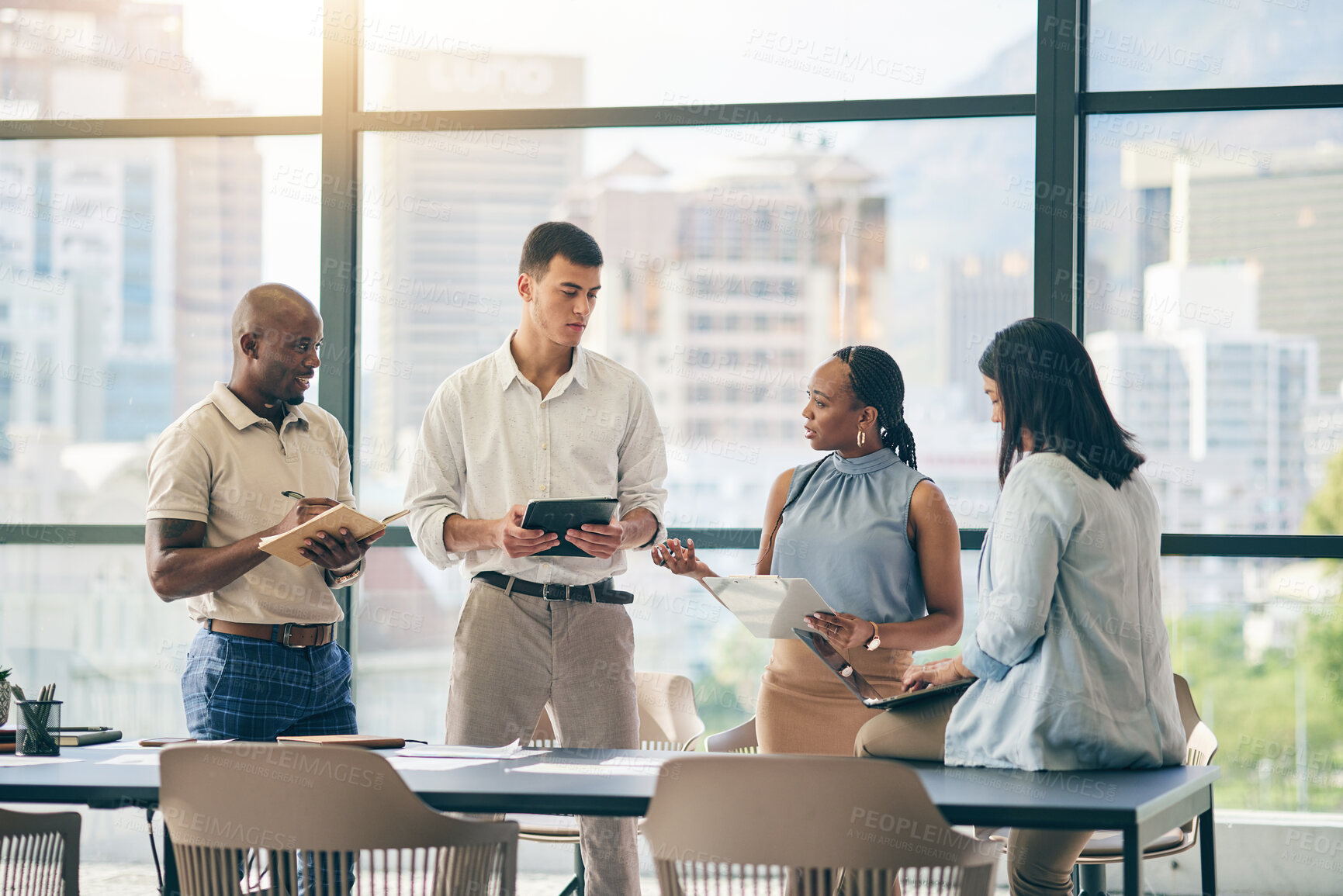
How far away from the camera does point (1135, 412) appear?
416cm

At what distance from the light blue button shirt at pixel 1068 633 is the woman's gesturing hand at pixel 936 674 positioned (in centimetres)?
19

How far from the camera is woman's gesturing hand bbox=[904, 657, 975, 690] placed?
96.2 inches

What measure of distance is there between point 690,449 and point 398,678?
55.9 inches

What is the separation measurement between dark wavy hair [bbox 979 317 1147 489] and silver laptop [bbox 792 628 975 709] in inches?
19.6

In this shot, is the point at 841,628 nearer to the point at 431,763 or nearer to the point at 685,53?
the point at 431,763

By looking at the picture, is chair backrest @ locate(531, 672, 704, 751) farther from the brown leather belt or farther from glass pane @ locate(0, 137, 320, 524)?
glass pane @ locate(0, 137, 320, 524)

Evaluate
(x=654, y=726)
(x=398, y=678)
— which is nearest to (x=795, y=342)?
(x=654, y=726)

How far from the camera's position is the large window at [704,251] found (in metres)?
4.09

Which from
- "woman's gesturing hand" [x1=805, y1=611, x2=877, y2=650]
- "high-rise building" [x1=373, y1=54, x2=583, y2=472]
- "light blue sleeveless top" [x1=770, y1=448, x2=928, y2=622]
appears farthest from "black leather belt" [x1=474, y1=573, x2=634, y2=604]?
"high-rise building" [x1=373, y1=54, x2=583, y2=472]

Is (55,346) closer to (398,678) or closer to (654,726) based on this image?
(398,678)

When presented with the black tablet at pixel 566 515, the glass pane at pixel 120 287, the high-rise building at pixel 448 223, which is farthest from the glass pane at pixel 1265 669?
the glass pane at pixel 120 287

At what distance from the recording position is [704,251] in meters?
4.40

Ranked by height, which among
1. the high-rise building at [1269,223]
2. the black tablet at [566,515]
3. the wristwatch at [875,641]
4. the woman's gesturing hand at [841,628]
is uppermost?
the high-rise building at [1269,223]

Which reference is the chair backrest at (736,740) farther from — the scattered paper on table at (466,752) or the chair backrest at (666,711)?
the scattered paper on table at (466,752)
